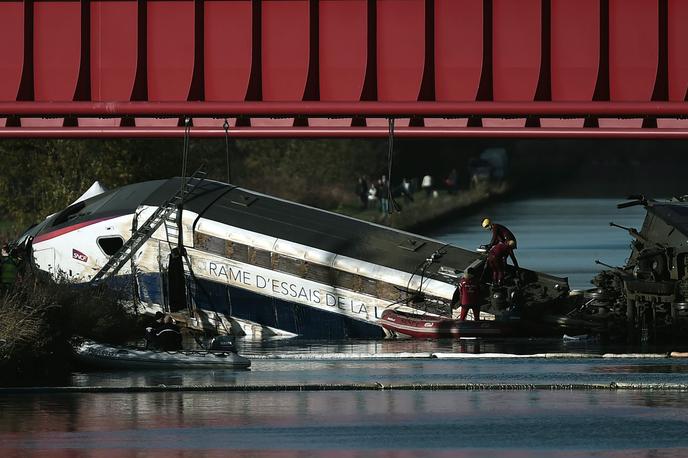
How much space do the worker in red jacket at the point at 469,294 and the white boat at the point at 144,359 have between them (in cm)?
773

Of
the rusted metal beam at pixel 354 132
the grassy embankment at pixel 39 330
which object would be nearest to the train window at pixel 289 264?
the rusted metal beam at pixel 354 132

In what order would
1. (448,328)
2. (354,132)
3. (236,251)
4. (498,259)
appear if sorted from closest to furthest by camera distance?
(354,132), (448,328), (236,251), (498,259)

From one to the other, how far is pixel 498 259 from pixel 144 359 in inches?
393

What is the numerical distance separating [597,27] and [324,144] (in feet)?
188

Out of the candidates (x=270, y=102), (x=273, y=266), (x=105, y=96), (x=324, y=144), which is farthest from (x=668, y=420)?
(x=324, y=144)

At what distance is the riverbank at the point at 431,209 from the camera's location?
227ft

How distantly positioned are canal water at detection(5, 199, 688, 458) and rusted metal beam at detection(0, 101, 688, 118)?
4.01 m

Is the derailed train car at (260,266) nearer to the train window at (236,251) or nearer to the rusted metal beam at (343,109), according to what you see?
the train window at (236,251)

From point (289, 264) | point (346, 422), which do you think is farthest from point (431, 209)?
point (346, 422)

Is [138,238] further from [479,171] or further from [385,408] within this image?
[479,171]

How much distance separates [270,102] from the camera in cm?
2662

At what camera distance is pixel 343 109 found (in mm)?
26531

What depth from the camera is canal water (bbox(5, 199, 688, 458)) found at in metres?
17.4

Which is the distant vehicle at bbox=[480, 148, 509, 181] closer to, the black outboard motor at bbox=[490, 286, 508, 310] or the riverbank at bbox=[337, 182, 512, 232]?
the riverbank at bbox=[337, 182, 512, 232]
